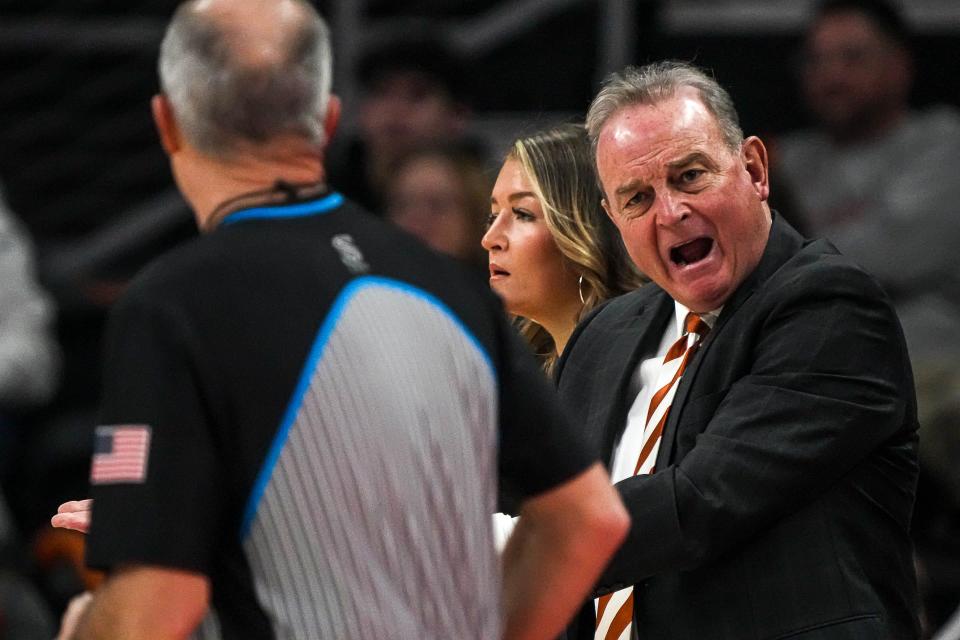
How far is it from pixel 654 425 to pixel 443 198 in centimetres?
206

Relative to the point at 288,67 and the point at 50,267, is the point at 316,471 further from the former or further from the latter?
the point at 50,267

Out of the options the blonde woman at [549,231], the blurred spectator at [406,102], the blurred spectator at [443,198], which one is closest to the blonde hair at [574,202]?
the blonde woman at [549,231]

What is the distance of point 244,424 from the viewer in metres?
1.58

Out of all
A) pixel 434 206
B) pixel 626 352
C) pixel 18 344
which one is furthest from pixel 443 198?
pixel 626 352

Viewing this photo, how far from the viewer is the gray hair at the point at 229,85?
162 cm

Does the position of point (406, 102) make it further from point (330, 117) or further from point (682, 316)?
point (330, 117)

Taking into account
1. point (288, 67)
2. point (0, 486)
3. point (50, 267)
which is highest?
point (288, 67)

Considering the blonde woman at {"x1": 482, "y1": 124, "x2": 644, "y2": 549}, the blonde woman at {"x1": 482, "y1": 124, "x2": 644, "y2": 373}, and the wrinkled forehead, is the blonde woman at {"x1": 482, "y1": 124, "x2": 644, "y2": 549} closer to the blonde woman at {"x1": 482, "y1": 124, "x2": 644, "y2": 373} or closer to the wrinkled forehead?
the blonde woman at {"x1": 482, "y1": 124, "x2": 644, "y2": 373}

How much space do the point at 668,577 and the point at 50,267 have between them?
388 cm

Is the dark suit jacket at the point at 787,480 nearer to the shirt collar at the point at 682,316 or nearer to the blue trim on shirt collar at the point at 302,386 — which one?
the shirt collar at the point at 682,316

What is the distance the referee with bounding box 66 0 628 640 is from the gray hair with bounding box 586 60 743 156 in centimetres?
94

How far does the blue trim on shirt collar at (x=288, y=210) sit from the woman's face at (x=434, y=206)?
2.65 metres

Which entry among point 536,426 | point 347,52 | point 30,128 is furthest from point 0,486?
point 536,426

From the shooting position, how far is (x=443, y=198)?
14.8ft
